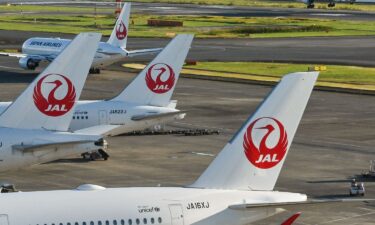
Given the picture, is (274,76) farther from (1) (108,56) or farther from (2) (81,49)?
(2) (81,49)

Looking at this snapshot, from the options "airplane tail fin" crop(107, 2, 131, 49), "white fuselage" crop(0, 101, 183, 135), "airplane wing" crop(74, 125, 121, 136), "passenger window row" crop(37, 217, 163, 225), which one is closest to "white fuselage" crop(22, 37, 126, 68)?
"airplane tail fin" crop(107, 2, 131, 49)

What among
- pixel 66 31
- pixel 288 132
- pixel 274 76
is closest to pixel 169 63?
pixel 288 132

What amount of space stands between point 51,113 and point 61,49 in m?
67.9

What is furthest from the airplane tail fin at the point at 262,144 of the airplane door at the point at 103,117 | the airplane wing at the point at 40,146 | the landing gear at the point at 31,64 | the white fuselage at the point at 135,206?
the landing gear at the point at 31,64

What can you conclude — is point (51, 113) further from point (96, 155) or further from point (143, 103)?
point (96, 155)

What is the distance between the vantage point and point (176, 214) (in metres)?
30.7

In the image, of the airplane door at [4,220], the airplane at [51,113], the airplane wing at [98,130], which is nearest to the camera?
the airplane door at [4,220]

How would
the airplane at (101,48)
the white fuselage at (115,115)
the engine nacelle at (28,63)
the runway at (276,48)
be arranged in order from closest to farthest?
the white fuselage at (115,115), the airplane at (101,48), the engine nacelle at (28,63), the runway at (276,48)

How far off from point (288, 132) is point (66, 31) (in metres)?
144

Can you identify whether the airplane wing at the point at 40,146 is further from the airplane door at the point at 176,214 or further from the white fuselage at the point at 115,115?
the airplane door at the point at 176,214

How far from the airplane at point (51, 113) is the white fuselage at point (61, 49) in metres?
66.1

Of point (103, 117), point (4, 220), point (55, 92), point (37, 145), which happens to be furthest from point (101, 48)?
point (4, 220)

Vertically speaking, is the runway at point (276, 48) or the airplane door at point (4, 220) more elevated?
the runway at point (276, 48)

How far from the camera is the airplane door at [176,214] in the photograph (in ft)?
100
